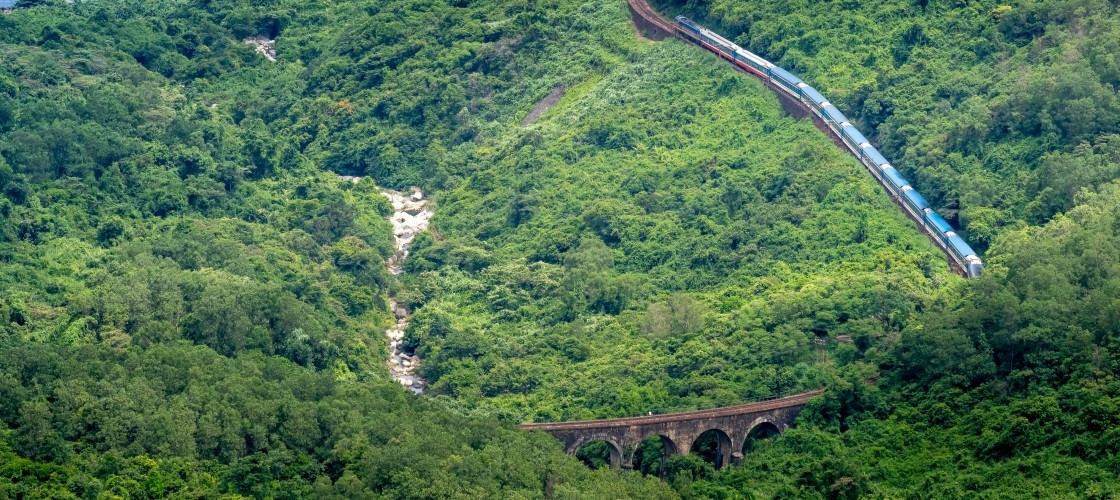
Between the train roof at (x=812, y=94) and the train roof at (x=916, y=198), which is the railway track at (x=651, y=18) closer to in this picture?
the train roof at (x=812, y=94)

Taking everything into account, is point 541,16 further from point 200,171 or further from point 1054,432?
point 1054,432

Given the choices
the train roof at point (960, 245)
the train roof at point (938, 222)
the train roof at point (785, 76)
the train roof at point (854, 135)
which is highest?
the train roof at point (960, 245)

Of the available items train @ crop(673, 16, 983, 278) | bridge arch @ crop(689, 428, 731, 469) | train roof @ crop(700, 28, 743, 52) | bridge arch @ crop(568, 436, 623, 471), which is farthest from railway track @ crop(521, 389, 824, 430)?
train roof @ crop(700, 28, 743, 52)

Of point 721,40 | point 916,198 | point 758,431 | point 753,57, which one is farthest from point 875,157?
point 758,431

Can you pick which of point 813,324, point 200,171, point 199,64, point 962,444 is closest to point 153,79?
point 199,64

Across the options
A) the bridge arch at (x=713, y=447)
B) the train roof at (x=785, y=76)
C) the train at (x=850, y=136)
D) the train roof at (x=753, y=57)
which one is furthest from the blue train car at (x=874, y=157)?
the bridge arch at (x=713, y=447)

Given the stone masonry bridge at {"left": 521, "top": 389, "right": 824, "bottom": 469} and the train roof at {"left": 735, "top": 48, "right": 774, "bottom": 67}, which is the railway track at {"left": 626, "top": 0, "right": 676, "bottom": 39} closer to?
the train roof at {"left": 735, "top": 48, "right": 774, "bottom": 67}

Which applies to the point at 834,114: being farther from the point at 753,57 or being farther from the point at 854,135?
the point at 753,57
